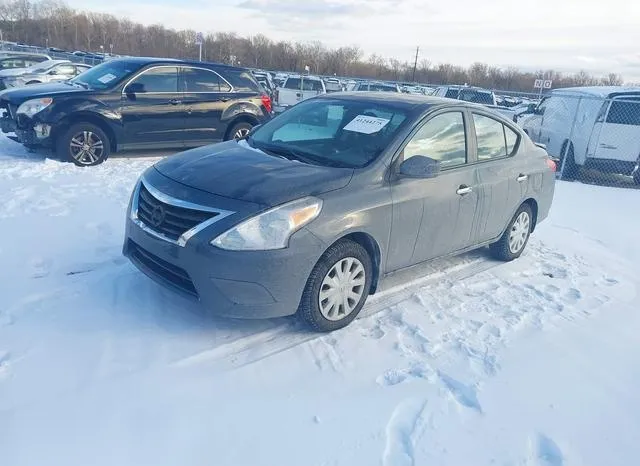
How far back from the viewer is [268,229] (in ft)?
10.6

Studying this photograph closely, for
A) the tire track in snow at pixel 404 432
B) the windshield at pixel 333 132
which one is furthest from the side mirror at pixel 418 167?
the tire track in snow at pixel 404 432

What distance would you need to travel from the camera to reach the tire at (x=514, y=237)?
542 cm

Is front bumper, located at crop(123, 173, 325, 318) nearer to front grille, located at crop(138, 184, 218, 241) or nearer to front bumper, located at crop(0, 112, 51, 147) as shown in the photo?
front grille, located at crop(138, 184, 218, 241)

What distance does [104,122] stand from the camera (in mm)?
8109

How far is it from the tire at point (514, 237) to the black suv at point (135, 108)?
14.1 feet

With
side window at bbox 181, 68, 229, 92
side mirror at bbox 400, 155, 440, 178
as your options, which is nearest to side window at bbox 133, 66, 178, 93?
side window at bbox 181, 68, 229, 92

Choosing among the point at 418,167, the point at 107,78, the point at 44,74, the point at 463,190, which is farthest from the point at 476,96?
the point at 418,167

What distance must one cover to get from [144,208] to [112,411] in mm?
1493

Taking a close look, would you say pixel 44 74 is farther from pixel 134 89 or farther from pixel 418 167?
pixel 418 167

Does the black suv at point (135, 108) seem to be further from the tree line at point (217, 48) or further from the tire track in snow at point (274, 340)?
the tree line at point (217, 48)

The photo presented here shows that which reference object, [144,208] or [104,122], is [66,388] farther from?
[104,122]

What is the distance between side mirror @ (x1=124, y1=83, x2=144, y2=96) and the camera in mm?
8281

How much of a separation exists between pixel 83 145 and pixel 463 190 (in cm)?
611

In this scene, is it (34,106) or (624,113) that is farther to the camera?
(624,113)
